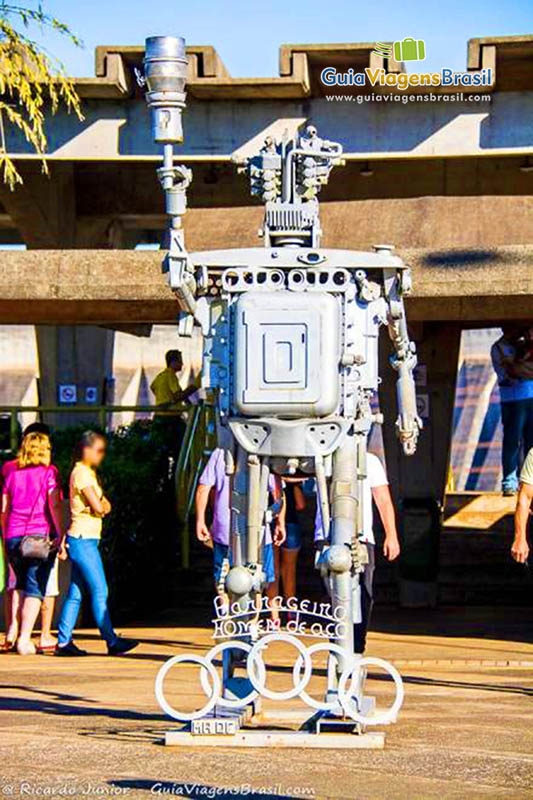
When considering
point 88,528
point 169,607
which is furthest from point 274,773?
point 169,607

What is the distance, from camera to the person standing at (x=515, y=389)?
17.9 meters

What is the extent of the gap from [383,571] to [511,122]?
→ 5.78 meters

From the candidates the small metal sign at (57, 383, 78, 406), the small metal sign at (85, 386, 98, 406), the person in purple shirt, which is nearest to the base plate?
the person in purple shirt

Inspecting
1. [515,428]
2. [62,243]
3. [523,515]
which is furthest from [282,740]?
[62,243]

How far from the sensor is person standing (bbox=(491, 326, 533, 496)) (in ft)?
58.7

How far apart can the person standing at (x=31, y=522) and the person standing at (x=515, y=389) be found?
5835mm

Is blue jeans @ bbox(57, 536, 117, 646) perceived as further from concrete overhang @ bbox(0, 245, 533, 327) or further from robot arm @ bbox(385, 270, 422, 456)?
robot arm @ bbox(385, 270, 422, 456)

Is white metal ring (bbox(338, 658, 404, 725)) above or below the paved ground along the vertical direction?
above

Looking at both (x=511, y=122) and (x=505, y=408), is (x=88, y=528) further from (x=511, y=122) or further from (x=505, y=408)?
(x=511, y=122)

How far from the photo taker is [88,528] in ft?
44.9

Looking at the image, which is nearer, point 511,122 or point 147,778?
point 147,778

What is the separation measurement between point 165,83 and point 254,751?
3.51 metres

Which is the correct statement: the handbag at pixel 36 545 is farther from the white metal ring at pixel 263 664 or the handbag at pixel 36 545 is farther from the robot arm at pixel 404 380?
the white metal ring at pixel 263 664

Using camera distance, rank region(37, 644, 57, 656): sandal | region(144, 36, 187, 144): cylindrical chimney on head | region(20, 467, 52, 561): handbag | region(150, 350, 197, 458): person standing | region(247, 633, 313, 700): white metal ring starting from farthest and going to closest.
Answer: region(150, 350, 197, 458): person standing, region(37, 644, 57, 656): sandal, region(20, 467, 52, 561): handbag, region(144, 36, 187, 144): cylindrical chimney on head, region(247, 633, 313, 700): white metal ring
